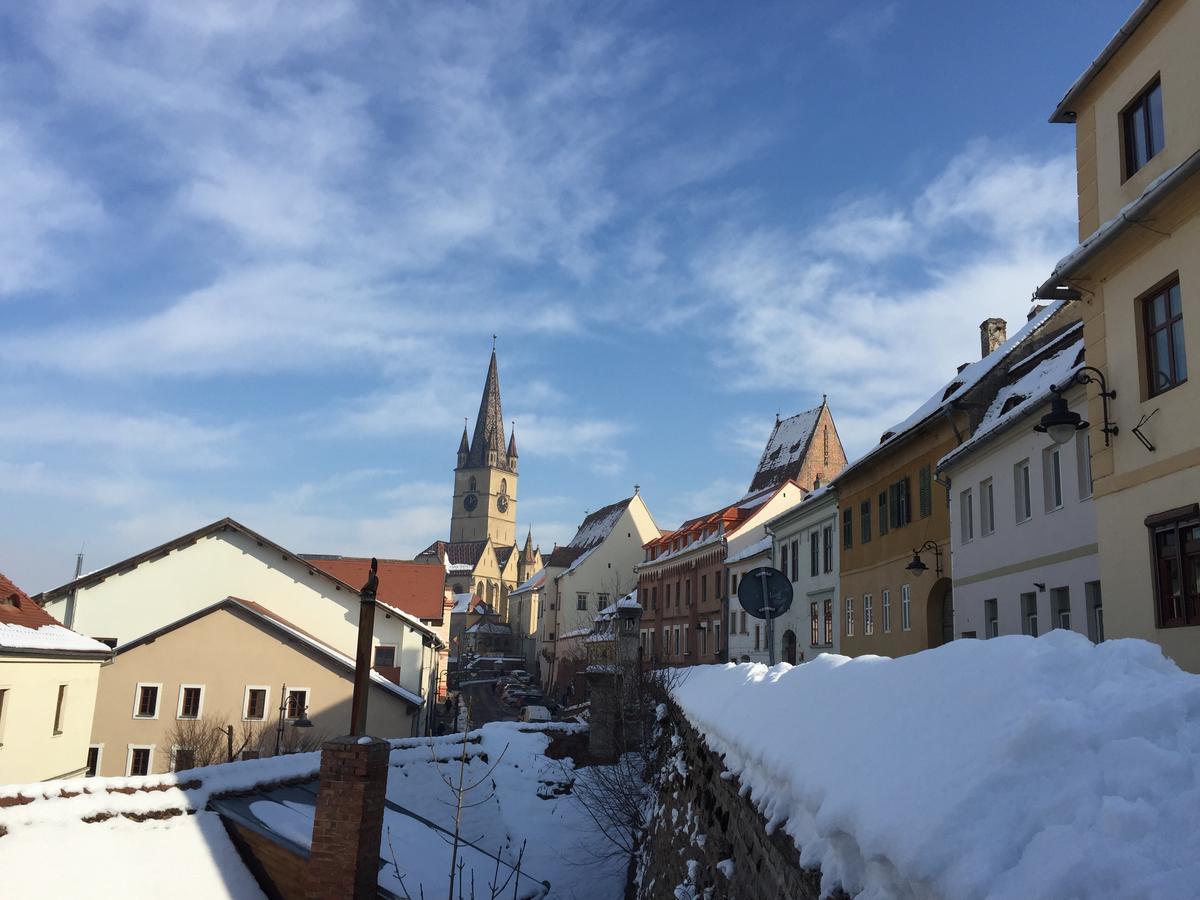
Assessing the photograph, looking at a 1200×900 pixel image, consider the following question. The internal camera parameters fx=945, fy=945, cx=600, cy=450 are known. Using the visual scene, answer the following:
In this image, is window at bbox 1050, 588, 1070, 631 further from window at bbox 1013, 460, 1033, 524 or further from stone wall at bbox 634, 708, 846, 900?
stone wall at bbox 634, 708, 846, 900

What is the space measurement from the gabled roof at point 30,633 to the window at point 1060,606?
846 inches

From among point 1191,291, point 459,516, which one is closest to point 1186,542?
point 1191,291

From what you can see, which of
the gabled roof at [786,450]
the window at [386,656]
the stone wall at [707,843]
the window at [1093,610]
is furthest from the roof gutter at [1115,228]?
the gabled roof at [786,450]

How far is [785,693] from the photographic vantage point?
22.2 feet

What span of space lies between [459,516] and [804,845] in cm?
16218

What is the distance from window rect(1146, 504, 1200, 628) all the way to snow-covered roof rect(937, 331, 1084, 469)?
5.07 m

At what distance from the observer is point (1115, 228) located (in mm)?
11828

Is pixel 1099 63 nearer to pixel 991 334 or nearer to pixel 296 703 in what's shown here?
pixel 991 334

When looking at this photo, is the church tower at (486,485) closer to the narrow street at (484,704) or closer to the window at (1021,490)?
the narrow street at (484,704)

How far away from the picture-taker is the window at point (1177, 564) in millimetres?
10766

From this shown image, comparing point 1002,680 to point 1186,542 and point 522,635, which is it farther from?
point 522,635

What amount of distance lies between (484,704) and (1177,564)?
60727mm

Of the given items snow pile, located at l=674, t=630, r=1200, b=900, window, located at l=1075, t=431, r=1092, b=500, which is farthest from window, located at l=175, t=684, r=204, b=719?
snow pile, located at l=674, t=630, r=1200, b=900

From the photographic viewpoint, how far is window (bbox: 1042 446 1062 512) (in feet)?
55.9
